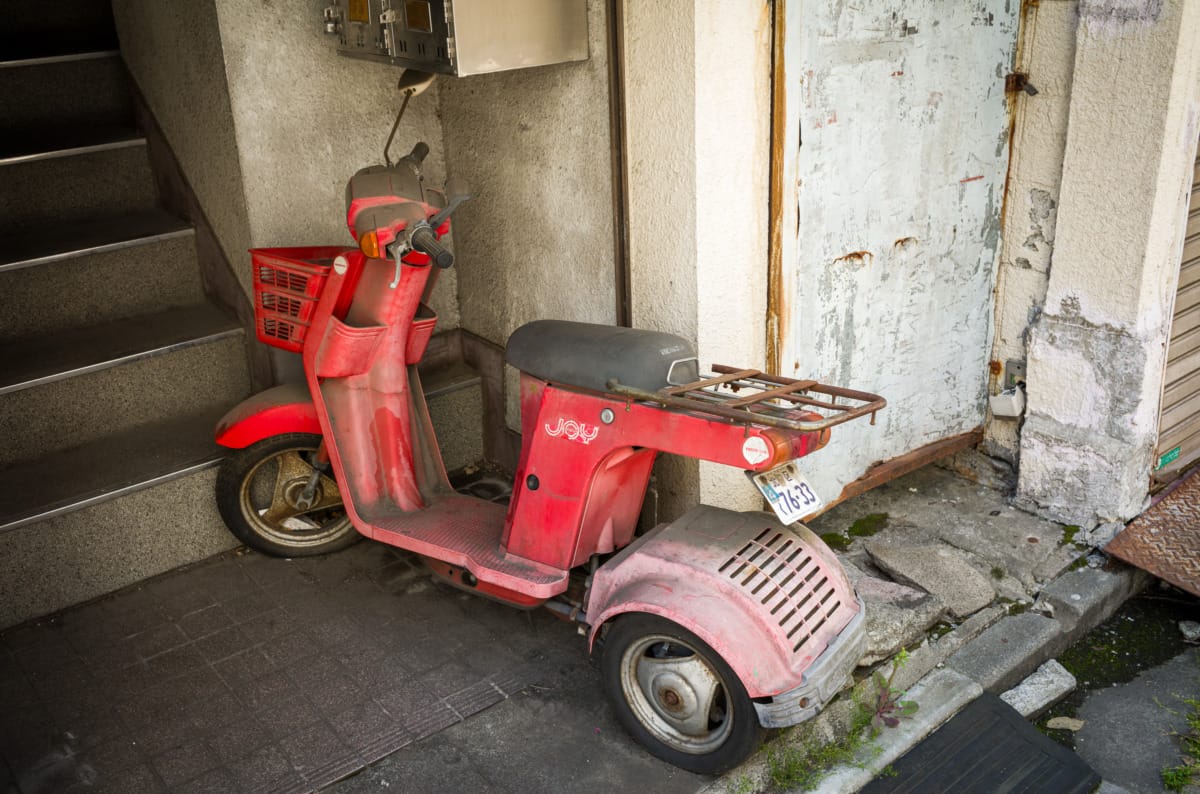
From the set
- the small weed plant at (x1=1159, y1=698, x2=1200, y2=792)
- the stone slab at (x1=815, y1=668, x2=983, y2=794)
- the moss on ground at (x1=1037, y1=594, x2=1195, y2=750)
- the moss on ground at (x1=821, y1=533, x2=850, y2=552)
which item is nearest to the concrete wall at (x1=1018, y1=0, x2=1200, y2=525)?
the moss on ground at (x1=1037, y1=594, x2=1195, y2=750)

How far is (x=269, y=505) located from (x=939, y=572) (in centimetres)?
296

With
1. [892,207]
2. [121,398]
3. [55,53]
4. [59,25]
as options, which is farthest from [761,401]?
[59,25]

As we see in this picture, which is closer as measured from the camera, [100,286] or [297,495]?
[297,495]

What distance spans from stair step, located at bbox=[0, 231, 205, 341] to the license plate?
3439 millimetres

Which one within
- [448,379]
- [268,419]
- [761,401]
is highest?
[761,401]

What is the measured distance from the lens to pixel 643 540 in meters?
3.48

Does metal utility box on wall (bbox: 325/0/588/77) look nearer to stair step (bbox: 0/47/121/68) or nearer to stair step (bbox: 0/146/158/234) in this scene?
stair step (bbox: 0/146/158/234)

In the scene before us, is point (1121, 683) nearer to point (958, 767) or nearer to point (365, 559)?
point (958, 767)

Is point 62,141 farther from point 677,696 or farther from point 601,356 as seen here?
point 677,696

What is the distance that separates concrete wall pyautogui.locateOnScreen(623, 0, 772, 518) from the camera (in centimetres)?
365

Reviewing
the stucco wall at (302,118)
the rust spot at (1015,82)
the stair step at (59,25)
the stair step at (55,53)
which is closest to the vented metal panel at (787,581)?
the rust spot at (1015,82)

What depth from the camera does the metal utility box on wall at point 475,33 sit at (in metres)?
3.67

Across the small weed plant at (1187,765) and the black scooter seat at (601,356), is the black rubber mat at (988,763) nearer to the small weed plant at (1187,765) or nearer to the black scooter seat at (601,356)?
the small weed plant at (1187,765)

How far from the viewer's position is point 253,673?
3.91 meters
